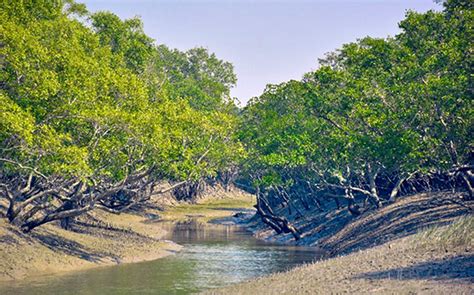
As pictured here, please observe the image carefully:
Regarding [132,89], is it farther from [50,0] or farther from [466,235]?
[466,235]

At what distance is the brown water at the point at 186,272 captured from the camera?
31.8 meters

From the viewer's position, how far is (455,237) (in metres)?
26.5

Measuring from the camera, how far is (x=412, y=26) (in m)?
54.3

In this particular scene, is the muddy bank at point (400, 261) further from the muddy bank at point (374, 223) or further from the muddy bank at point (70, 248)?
the muddy bank at point (70, 248)

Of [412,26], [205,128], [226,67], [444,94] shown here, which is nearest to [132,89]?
A: [205,128]

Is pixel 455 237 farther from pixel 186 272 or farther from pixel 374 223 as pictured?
pixel 374 223

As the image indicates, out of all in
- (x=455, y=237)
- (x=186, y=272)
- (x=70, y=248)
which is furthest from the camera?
(x=70, y=248)

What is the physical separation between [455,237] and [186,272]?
16525mm

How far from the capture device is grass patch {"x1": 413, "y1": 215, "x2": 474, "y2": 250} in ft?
84.8

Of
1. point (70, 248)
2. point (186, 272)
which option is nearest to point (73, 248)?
point (70, 248)

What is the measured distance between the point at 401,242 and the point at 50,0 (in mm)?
30913

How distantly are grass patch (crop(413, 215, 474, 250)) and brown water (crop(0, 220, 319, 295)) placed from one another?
→ 412 inches

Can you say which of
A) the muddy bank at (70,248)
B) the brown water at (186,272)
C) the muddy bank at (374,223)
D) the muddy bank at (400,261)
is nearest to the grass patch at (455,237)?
the muddy bank at (400,261)

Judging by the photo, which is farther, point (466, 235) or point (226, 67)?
point (226, 67)
